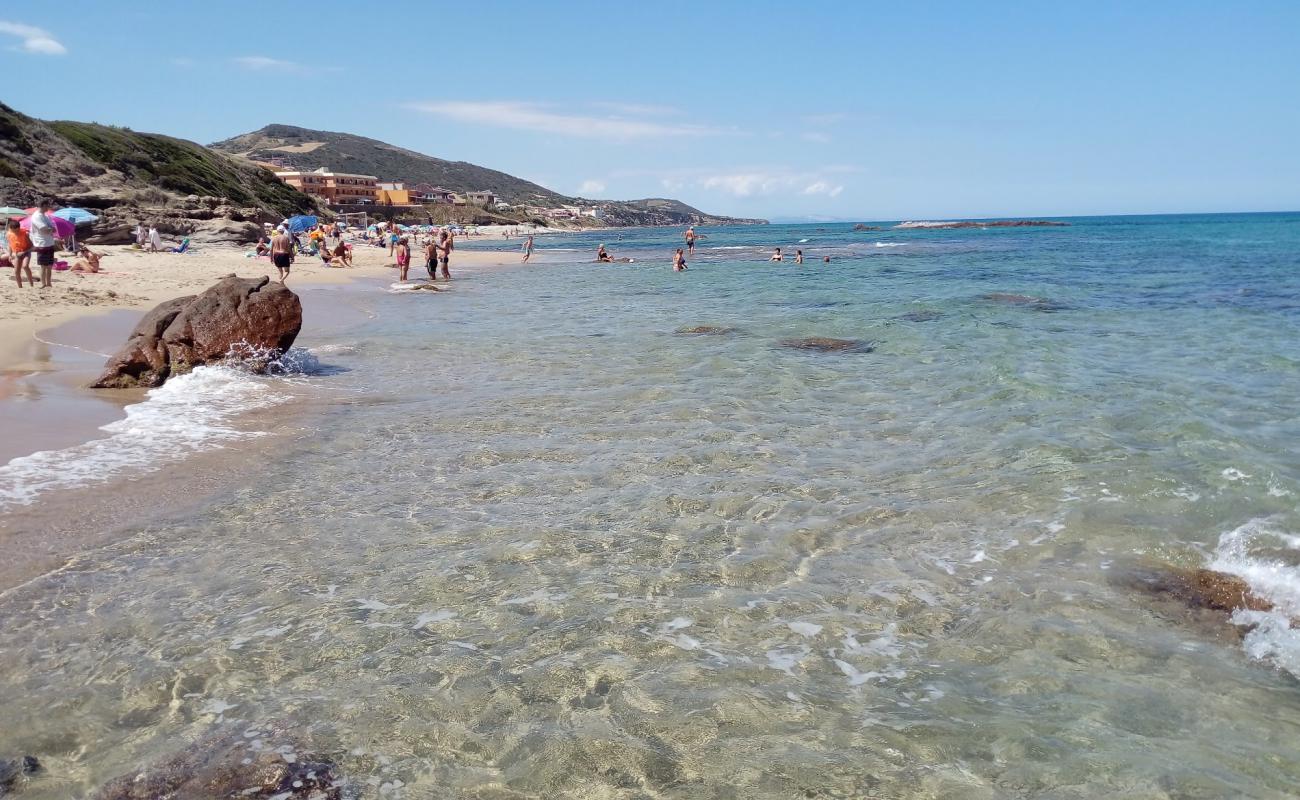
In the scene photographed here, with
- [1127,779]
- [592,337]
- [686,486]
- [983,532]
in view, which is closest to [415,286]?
[592,337]

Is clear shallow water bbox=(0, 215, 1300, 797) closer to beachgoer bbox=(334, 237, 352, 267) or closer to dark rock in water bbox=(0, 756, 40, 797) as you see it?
dark rock in water bbox=(0, 756, 40, 797)

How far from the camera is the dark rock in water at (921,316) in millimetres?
19875

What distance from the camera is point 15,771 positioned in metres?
3.36

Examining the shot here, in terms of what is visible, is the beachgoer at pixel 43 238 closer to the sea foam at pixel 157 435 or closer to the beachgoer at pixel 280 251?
the beachgoer at pixel 280 251

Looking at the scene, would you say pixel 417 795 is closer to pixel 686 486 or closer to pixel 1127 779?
pixel 1127 779

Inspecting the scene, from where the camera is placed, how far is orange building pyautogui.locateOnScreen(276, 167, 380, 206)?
12950cm

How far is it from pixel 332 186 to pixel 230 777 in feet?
474

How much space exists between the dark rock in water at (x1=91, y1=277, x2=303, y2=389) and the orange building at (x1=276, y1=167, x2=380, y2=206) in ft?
403

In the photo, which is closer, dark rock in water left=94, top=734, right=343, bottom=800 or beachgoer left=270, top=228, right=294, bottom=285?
dark rock in water left=94, top=734, right=343, bottom=800

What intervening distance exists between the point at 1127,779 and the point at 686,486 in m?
4.19

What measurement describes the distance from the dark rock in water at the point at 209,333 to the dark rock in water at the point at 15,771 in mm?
8920

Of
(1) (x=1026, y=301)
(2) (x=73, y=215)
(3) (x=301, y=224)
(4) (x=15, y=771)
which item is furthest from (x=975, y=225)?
(4) (x=15, y=771)

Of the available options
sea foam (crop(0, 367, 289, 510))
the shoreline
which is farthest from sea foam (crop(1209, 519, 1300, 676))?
sea foam (crop(0, 367, 289, 510))

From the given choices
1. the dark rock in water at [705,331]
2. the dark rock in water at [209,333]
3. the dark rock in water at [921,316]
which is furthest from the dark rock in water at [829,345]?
the dark rock in water at [209,333]
